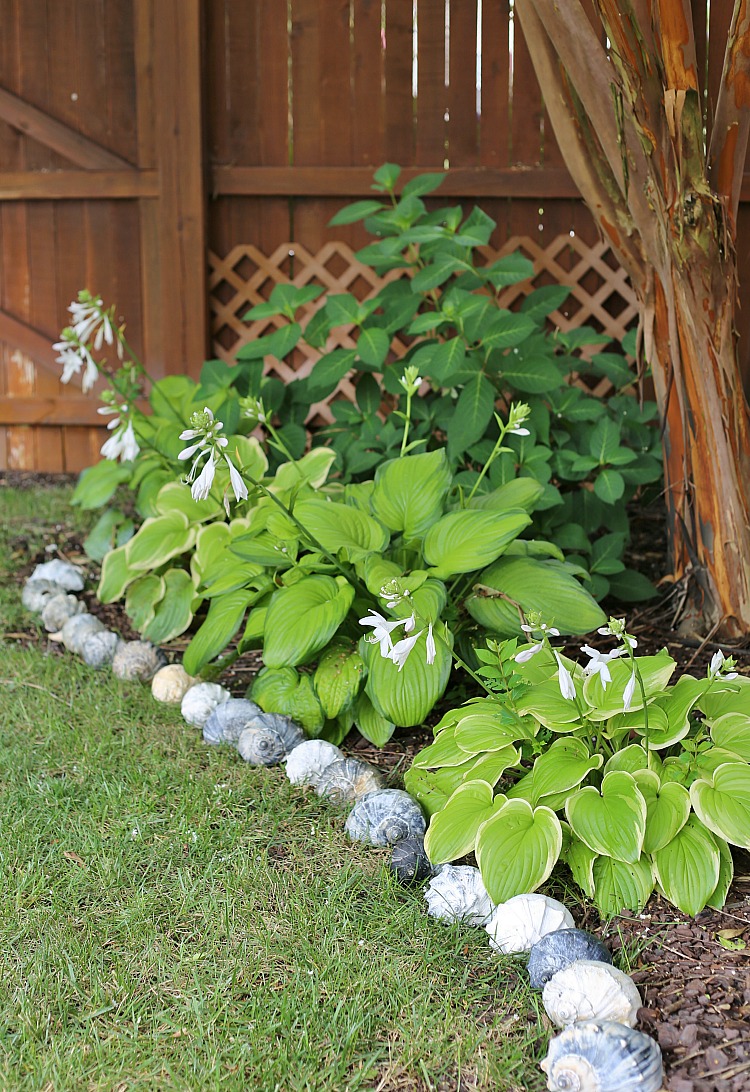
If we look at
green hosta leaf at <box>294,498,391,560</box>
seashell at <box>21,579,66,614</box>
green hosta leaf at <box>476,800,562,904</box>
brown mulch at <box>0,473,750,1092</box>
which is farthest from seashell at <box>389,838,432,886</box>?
seashell at <box>21,579,66,614</box>

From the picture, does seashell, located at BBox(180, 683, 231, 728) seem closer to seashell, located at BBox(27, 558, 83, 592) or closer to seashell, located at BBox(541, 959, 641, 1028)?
seashell, located at BBox(27, 558, 83, 592)

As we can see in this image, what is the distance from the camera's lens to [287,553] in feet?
6.93

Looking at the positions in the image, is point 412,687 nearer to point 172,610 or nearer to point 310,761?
point 310,761

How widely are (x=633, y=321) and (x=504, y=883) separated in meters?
2.93

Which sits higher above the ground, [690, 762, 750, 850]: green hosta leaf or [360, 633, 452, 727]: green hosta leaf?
[360, 633, 452, 727]: green hosta leaf

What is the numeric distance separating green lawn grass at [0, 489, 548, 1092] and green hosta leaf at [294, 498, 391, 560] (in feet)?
1.56

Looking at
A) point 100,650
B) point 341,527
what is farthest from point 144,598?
point 341,527

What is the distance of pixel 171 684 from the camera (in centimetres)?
229

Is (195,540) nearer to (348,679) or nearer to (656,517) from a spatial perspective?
(348,679)

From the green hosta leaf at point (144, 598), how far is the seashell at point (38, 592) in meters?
0.32

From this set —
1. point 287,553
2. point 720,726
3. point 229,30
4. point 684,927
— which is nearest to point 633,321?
point 229,30

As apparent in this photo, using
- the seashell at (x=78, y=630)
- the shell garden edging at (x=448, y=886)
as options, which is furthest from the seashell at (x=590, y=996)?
the seashell at (x=78, y=630)

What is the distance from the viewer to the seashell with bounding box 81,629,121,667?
2.49 m

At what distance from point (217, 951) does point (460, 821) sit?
422mm
